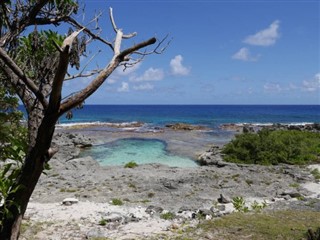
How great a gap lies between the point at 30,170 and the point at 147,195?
31.6ft

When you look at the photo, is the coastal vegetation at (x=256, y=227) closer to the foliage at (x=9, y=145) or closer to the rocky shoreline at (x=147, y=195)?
the rocky shoreline at (x=147, y=195)

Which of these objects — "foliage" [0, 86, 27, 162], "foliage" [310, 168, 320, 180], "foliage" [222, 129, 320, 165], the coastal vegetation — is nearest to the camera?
"foliage" [0, 86, 27, 162]

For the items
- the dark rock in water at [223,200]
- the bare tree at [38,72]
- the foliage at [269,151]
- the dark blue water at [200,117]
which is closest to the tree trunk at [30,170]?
the bare tree at [38,72]

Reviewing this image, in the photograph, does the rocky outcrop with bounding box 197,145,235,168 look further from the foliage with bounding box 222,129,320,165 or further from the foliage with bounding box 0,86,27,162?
the foliage with bounding box 0,86,27,162

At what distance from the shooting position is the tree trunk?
16.2 feet

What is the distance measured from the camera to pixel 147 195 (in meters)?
14.4

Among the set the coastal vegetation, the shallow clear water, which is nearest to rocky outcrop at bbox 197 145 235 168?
the shallow clear water

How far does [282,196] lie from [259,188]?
155 centimetres

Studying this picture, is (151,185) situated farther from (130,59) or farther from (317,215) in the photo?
(130,59)

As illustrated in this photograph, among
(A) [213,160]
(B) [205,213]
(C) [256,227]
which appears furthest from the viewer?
(A) [213,160]

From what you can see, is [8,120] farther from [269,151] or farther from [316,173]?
[269,151]

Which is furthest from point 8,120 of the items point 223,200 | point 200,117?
point 200,117

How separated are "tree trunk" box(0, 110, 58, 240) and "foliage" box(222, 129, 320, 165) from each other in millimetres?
19393

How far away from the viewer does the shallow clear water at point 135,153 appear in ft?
84.4
